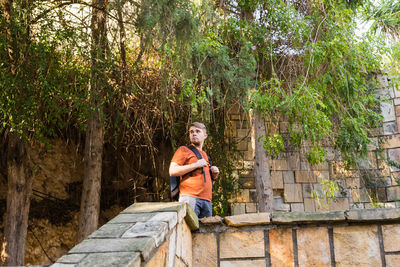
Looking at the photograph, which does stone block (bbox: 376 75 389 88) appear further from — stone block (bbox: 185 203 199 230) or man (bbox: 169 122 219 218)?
stone block (bbox: 185 203 199 230)

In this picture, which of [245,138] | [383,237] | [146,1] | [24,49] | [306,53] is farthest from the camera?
[245,138]

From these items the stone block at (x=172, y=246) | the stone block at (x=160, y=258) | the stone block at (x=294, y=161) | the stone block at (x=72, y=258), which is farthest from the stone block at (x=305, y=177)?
the stone block at (x=72, y=258)

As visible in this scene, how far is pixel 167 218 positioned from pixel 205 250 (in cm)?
60

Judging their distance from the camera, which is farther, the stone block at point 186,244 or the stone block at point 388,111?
the stone block at point 388,111

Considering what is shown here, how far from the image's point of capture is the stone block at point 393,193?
685cm

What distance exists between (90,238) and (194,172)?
1342mm

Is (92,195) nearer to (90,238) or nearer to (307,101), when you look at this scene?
(307,101)

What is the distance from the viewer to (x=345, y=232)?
2.54 metres

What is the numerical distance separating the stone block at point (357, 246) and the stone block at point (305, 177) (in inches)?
174

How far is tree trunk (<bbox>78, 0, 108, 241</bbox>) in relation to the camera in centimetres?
518

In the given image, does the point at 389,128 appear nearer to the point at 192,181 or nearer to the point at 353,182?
the point at 353,182

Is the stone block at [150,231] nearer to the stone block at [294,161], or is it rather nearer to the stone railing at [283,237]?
the stone railing at [283,237]

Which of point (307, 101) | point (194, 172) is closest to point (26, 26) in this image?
point (194, 172)

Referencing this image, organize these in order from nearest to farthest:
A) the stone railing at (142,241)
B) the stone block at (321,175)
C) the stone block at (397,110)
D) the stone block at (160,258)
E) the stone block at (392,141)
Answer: the stone railing at (142,241) < the stone block at (160,258) < the stone block at (321,175) < the stone block at (392,141) < the stone block at (397,110)
